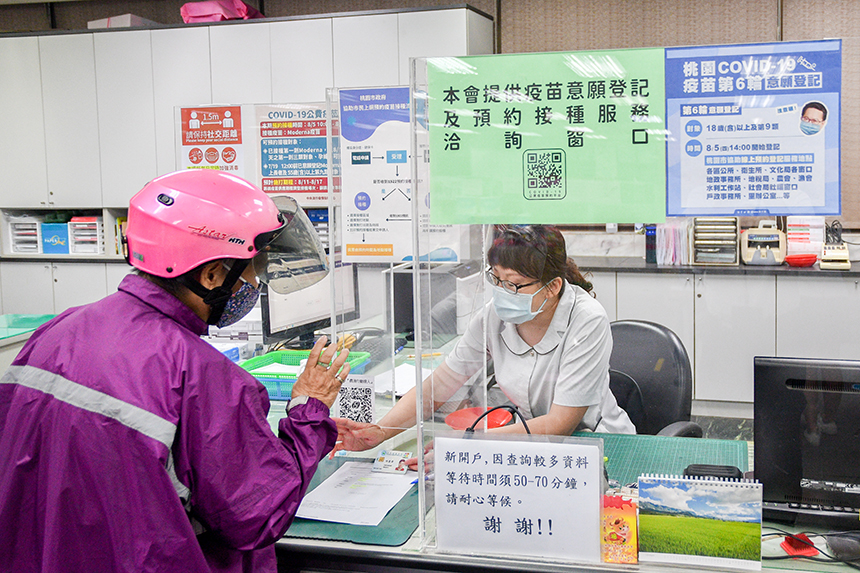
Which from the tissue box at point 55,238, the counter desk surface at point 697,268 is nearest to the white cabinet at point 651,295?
the counter desk surface at point 697,268

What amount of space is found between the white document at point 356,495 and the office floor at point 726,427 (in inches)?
28.4

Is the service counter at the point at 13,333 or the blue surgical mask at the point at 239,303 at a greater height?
the blue surgical mask at the point at 239,303

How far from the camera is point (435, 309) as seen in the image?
144 cm

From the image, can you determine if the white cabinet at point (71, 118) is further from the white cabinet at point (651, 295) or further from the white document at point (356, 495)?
the white document at point (356, 495)

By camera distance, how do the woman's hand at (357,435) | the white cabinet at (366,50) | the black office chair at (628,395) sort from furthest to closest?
the white cabinet at (366,50) < the black office chair at (628,395) < the woman's hand at (357,435)

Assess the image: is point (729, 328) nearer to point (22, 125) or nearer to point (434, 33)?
point (434, 33)

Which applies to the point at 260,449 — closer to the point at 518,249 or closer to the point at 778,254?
the point at 518,249

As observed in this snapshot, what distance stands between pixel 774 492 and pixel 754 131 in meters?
0.67

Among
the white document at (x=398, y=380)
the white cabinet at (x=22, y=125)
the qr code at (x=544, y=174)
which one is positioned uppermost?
the white cabinet at (x=22, y=125)

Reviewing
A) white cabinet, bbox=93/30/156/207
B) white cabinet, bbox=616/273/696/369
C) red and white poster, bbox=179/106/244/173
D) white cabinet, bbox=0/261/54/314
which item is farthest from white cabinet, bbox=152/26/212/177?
white cabinet, bbox=616/273/696/369

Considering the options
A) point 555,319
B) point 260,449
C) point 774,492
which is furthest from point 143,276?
point 774,492

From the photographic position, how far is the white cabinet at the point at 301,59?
4.18 metres

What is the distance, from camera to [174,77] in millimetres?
4422

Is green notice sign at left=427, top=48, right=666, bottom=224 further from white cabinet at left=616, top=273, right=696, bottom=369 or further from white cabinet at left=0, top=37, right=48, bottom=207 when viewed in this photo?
white cabinet at left=0, top=37, right=48, bottom=207
